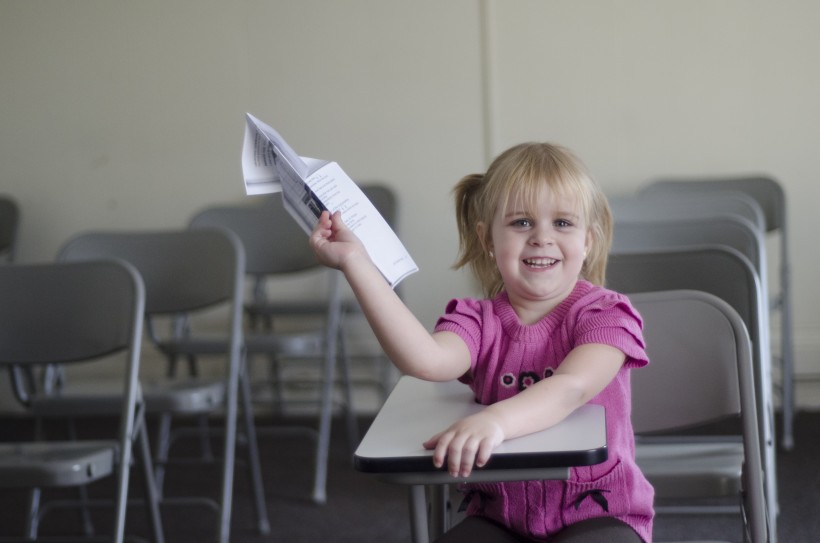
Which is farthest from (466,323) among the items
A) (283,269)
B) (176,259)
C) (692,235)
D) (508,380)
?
(283,269)

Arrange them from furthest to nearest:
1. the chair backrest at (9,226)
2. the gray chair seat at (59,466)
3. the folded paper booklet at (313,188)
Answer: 1. the chair backrest at (9,226)
2. the gray chair seat at (59,466)
3. the folded paper booklet at (313,188)

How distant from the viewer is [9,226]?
4488 millimetres

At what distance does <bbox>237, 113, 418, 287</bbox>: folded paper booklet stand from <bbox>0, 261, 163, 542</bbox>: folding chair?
Answer: 107 cm

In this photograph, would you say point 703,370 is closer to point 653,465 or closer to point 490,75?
point 653,465

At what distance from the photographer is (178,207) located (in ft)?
15.1

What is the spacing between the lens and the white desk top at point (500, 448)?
3.59 ft

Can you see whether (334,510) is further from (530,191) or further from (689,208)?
(530,191)

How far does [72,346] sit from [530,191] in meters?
1.55

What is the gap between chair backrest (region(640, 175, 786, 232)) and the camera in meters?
3.76

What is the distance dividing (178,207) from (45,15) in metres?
1.04

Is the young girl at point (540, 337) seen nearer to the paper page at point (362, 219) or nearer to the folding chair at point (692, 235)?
the paper page at point (362, 219)

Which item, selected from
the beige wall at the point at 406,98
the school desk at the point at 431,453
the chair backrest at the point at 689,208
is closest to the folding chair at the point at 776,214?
the beige wall at the point at 406,98

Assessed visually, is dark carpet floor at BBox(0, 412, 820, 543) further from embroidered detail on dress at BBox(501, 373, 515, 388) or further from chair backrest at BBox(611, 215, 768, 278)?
embroidered detail on dress at BBox(501, 373, 515, 388)

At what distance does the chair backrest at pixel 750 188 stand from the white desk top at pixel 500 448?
2.71 m
